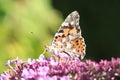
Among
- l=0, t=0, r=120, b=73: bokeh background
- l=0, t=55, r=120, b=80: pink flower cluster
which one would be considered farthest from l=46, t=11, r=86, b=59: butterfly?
l=0, t=0, r=120, b=73: bokeh background

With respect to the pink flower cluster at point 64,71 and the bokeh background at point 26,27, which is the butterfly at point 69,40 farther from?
the bokeh background at point 26,27

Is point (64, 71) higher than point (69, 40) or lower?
lower

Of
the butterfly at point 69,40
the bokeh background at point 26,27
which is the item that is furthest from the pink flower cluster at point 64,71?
the bokeh background at point 26,27

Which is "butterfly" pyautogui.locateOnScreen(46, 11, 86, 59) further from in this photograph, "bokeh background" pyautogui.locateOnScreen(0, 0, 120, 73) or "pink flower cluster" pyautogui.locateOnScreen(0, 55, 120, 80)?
"bokeh background" pyautogui.locateOnScreen(0, 0, 120, 73)

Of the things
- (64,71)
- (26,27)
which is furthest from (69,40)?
(26,27)

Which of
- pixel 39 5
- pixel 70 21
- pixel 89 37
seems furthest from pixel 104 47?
pixel 70 21

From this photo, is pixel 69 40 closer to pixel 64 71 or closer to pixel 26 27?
pixel 64 71

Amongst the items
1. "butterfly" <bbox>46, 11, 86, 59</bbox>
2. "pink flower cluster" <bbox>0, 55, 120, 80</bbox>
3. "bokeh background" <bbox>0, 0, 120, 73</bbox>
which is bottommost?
"pink flower cluster" <bbox>0, 55, 120, 80</bbox>
